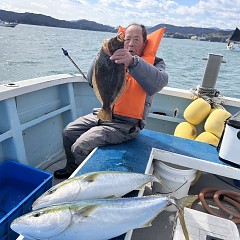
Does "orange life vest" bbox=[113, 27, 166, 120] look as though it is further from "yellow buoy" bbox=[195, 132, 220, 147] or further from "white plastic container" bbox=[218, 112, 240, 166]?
"yellow buoy" bbox=[195, 132, 220, 147]

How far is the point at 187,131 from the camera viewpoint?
379 centimetres

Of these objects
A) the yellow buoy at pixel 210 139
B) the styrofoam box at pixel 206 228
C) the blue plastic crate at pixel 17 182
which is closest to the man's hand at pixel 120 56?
the blue plastic crate at pixel 17 182

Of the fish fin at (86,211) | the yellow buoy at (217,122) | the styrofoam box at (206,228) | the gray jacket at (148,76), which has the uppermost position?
the gray jacket at (148,76)

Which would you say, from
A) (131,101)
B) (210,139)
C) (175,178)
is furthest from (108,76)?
(210,139)

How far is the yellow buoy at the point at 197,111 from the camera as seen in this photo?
3.80 meters

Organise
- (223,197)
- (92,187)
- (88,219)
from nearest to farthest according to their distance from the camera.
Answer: (88,219), (92,187), (223,197)

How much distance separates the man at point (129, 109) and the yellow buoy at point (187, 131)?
110cm

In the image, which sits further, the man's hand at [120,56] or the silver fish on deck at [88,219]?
the man's hand at [120,56]

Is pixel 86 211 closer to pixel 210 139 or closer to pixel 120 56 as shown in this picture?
pixel 120 56

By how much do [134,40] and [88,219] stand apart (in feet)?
7.32

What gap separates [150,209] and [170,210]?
1356 millimetres

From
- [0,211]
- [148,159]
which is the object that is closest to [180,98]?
[148,159]

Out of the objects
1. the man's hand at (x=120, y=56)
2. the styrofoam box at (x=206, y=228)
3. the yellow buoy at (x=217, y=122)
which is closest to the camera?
the styrofoam box at (x=206, y=228)

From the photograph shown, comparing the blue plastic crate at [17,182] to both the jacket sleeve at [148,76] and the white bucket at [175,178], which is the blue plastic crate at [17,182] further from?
the jacket sleeve at [148,76]
